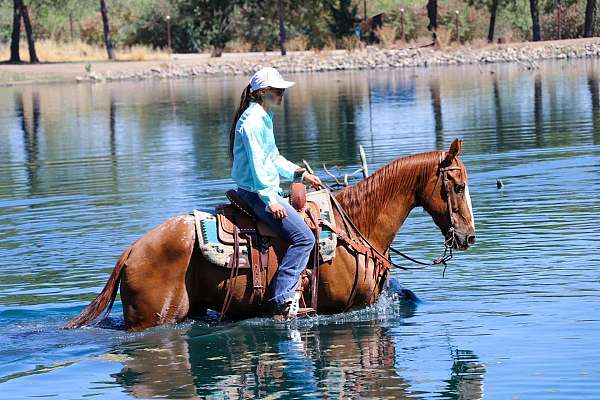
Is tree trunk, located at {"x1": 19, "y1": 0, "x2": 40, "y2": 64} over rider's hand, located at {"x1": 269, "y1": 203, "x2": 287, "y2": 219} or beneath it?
over

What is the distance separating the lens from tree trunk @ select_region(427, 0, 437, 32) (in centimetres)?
6794

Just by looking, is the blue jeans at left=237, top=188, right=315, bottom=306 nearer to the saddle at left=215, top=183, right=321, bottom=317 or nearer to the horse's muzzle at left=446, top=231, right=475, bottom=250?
the saddle at left=215, top=183, right=321, bottom=317

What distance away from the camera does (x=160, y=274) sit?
374 inches

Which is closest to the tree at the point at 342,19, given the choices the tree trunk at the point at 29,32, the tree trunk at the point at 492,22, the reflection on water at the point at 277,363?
the tree trunk at the point at 492,22

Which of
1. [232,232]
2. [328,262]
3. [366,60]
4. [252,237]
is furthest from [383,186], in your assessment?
[366,60]

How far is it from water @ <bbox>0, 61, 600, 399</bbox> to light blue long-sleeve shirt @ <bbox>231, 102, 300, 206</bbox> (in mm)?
1356

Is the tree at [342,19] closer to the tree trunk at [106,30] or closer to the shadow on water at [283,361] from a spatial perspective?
the tree trunk at [106,30]

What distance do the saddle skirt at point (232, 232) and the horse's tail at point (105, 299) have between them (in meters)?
0.64

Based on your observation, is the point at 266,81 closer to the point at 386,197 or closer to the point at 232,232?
the point at 232,232

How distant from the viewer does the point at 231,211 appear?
9.81 meters

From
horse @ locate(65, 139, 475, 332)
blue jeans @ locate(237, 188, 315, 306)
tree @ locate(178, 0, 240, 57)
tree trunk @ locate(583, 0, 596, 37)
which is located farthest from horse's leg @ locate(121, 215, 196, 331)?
tree @ locate(178, 0, 240, 57)

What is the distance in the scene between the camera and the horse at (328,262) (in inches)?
375

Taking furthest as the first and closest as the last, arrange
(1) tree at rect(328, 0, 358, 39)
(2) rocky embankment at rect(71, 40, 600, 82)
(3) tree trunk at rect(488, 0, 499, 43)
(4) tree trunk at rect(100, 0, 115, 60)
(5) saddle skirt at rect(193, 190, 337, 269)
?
(1) tree at rect(328, 0, 358, 39) < (4) tree trunk at rect(100, 0, 115, 60) < (3) tree trunk at rect(488, 0, 499, 43) < (2) rocky embankment at rect(71, 40, 600, 82) < (5) saddle skirt at rect(193, 190, 337, 269)

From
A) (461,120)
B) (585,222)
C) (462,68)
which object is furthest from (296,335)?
(462,68)
